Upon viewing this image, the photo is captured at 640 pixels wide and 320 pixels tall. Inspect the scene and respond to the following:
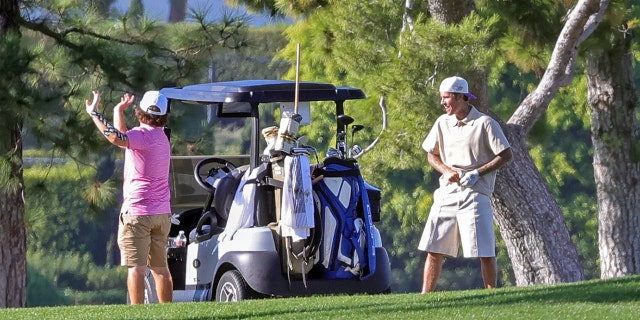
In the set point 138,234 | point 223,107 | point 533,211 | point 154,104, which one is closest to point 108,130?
point 154,104

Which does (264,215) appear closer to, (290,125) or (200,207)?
(290,125)

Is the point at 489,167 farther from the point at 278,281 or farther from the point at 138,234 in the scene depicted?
the point at 138,234

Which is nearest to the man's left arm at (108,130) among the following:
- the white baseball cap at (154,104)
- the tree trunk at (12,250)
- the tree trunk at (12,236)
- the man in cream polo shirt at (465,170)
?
the white baseball cap at (154,104)

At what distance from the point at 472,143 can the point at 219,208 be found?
5.82 feet

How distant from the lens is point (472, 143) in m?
9.41

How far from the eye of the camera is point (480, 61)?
48.4ft

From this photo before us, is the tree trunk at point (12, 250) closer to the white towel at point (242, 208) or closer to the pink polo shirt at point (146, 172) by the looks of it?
the white towel at point (242, 208)

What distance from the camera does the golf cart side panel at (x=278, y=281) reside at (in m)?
9.44

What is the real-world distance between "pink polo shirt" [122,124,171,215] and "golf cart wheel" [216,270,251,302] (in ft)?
2.14

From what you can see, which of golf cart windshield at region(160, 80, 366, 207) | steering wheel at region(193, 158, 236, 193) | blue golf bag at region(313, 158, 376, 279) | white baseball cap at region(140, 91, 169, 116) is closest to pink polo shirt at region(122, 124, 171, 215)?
white baseball cap at region(140, 91, 169, 116)

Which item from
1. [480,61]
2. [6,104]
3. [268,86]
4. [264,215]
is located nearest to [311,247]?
[264,215]

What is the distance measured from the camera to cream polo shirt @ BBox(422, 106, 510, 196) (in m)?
9.37

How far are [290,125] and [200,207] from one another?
7.77 feet

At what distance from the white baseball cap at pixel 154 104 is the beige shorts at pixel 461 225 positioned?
171 centimetres
